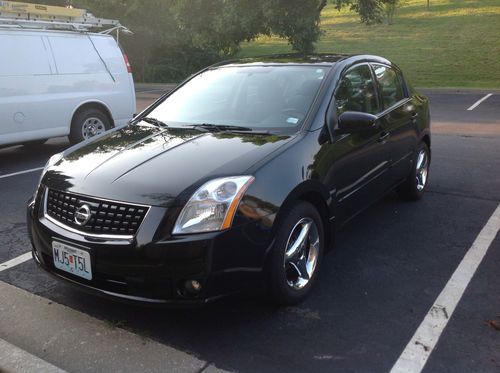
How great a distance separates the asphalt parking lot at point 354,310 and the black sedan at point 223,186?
272 millimetres

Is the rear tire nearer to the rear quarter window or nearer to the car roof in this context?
the car roof

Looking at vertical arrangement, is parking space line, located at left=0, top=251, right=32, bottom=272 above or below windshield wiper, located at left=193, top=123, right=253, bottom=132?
below

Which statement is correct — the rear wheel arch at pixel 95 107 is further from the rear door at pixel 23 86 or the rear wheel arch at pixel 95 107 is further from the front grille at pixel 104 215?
the front grille at pixel 104 215

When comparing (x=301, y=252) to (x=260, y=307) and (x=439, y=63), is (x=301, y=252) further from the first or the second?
(x=439, y=63)

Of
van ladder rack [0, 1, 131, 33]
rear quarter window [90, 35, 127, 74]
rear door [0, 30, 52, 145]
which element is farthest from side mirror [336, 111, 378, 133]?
rear quarter window [90, 35, 127, 74]

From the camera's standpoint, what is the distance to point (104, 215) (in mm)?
2883

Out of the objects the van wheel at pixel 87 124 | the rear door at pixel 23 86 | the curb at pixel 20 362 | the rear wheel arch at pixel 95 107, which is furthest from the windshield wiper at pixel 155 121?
the rear wheel arch at pixel 95 107

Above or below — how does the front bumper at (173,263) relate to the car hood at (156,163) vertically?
below

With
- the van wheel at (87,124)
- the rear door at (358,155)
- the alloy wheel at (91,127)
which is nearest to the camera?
the rear door at (358,155)

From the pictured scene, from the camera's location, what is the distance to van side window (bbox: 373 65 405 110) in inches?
188

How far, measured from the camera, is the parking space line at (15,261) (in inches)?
159

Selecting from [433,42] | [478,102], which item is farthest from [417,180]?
[433,42]

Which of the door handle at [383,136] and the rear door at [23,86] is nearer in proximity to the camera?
the door handle at [383,136]

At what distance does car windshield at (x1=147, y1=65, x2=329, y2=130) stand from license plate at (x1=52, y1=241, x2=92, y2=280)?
4.73ft
